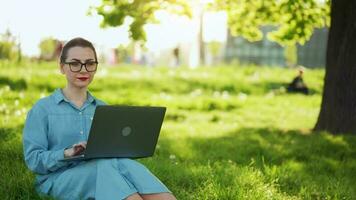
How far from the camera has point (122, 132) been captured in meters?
4.11

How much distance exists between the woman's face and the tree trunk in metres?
5.90

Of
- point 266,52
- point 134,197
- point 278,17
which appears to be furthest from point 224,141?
point 266,52

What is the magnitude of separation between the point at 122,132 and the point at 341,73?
240 inches

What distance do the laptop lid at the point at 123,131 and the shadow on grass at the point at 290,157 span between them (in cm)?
152

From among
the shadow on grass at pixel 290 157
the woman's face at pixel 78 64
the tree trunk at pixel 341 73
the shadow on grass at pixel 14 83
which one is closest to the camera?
the woman's face at pixel 78 64

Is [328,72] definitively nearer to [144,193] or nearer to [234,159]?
[234,159]

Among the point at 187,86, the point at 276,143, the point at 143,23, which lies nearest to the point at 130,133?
the point at 276,143

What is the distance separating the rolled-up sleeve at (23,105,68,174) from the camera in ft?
13.5

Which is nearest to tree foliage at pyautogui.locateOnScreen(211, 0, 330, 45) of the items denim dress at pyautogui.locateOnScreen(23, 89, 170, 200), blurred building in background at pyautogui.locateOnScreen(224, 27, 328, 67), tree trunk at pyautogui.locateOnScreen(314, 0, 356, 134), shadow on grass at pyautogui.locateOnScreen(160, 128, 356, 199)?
tree trunk at pyautogui.locateOnScreen(314, 0, 356, 134)

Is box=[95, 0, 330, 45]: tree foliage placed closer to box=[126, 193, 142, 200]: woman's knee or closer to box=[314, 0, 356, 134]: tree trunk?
box=[314, 0, 356, 134]: tree trunk

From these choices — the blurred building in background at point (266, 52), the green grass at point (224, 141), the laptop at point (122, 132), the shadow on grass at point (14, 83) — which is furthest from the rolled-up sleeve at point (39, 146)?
the blurred building in background at point (266, 52)

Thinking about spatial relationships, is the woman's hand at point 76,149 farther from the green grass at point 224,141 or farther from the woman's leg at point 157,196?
the green grass at point 224,141

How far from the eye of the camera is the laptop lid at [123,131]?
155 inches

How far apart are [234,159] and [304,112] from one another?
6265 millimetres
